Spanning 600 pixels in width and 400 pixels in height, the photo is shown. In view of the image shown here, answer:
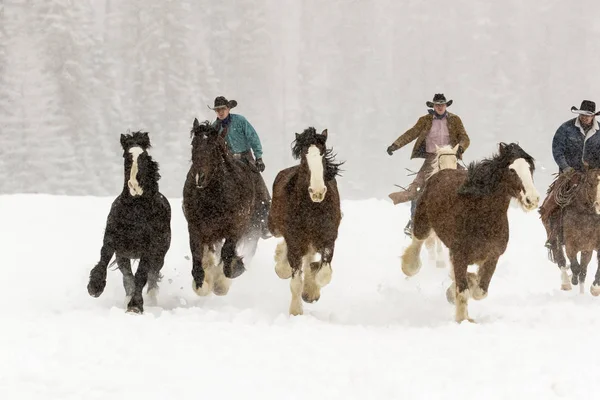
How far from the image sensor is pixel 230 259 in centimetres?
1026

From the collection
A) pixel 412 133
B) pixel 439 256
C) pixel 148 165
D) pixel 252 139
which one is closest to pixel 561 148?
pixel 412 133

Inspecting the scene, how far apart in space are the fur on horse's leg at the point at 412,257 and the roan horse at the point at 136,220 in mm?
3804

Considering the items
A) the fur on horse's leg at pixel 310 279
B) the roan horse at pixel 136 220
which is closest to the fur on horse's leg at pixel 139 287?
the roan horse at pixel 136 220

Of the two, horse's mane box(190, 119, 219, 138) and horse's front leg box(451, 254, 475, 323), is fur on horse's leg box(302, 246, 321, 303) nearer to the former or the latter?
horse's front leg box(451, 254, 475, 323)

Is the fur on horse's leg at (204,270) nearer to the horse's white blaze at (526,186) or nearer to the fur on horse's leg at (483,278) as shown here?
the fur on horse's leg at (483,278)

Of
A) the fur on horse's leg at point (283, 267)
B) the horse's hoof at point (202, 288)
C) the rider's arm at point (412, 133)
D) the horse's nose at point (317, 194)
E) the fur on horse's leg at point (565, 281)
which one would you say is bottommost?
the horse's hoof at point (202, 288)

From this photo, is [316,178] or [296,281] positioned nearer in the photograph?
[316,178]

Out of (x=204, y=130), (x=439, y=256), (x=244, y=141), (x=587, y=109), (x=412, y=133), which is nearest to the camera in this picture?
(x=204, y=130)

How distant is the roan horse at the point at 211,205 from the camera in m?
9.86

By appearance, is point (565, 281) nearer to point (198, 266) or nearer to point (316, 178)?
point (316, 178)

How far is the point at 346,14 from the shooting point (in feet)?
229

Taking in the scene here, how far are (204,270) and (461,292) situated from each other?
3361 mm

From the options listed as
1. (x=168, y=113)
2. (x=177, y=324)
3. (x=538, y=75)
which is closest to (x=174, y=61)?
(x=168, y=113)

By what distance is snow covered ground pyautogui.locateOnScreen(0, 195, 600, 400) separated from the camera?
5422 mm
